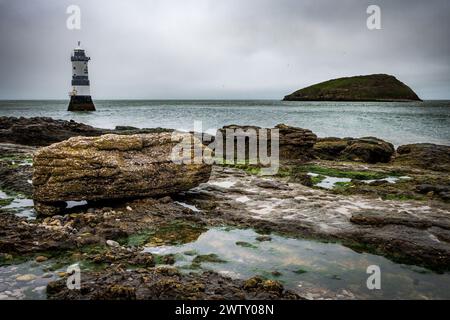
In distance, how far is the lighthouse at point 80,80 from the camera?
8859cm

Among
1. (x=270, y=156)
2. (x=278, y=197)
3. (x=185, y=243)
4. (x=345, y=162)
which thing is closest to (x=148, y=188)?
(x=185, y=243)

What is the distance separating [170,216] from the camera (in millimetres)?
10680

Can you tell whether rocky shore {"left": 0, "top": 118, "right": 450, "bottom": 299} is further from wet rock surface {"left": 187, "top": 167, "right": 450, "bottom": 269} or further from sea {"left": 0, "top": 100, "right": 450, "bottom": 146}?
sea {"left": 0, "top": 100, "right": 450, "bottom": 146}

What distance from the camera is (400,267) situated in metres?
7.65

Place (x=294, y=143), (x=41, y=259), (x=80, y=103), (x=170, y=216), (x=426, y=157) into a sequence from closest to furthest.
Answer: (x=41, y=259)
(x=170, y=216)
(x=426, y=157)
(x=294, y=143)
(x=80, y=103)

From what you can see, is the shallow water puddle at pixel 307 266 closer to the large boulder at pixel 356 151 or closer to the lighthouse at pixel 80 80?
the large boulder at pixel 356 151

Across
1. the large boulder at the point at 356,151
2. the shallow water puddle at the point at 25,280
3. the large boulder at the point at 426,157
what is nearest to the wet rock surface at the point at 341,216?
the shallow water puddle at the point at 25,280

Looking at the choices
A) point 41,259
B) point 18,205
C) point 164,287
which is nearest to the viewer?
point 164,287

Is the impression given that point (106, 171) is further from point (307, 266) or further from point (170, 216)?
point (307, 266)

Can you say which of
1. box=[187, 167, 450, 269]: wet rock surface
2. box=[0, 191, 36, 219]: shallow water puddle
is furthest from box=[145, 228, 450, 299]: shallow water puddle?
box=[0, 191, 36, 219]: shallow water puddle

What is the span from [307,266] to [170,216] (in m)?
4.56

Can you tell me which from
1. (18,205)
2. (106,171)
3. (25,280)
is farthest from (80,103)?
(25,280)
